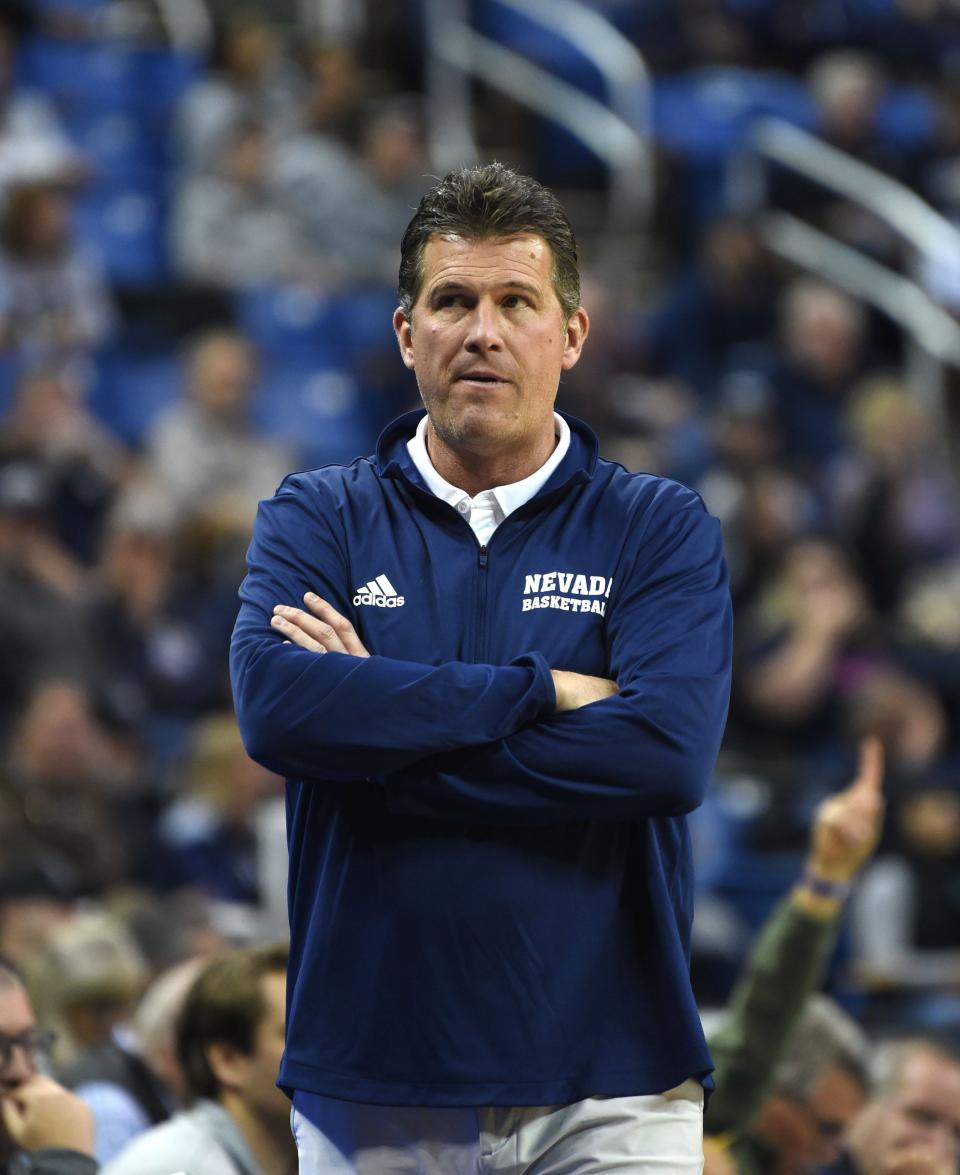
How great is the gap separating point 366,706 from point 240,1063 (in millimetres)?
1530

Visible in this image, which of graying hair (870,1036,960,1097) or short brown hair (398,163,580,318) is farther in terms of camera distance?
graying hair (870,1036,960,1097)

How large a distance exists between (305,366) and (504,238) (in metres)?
8.58

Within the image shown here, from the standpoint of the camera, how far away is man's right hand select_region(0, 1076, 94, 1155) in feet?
12.6

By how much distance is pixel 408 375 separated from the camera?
1111 centimetres

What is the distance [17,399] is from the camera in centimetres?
973

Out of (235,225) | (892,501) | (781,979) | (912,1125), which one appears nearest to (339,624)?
(781,979)

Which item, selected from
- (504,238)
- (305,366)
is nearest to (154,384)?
(305,366)

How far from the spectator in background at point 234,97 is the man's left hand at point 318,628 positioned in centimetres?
885

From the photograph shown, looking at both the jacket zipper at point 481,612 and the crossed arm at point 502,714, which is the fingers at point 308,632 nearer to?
the crossed arm at point 502,714

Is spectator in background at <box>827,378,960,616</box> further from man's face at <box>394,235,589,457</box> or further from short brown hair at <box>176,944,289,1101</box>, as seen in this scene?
man's face at <box>394,235,589,457</box>

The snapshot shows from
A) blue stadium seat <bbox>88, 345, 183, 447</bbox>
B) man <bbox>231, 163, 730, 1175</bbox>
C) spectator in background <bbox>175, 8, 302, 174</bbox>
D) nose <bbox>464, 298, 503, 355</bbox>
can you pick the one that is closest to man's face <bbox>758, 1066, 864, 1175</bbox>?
man <bbox>231, 163, 730, 1175</bbox>

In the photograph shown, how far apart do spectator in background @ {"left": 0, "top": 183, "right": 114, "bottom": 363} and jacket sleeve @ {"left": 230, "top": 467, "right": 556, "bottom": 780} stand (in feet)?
24.3

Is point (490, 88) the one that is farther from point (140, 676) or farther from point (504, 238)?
point (504, 238)

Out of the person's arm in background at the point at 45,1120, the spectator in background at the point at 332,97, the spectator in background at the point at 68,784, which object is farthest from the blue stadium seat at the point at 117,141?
the person's arm in background at the point at 45,1120
